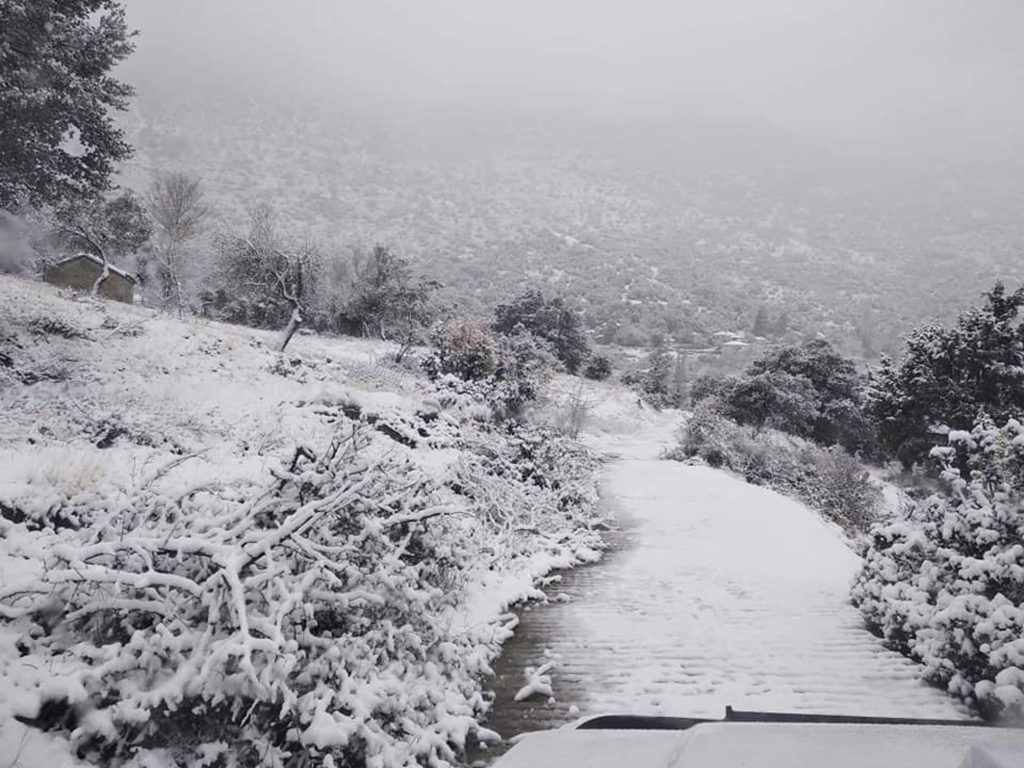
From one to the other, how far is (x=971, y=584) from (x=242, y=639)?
5.60 meters

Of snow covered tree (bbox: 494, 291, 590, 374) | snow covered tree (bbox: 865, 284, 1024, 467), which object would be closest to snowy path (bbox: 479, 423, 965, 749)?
snow covered tree (bbox: 865, 284, 1024, 467)

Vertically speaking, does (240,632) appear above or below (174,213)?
below

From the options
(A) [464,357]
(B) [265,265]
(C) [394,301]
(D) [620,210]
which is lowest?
(A) [464,357]

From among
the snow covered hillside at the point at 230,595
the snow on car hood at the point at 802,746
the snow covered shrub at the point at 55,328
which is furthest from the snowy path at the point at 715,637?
the snow covered shrub at the point at 55,328

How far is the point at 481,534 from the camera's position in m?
7.37

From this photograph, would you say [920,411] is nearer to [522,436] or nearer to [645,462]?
[645,462]

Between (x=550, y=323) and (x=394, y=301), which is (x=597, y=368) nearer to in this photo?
(x=550, y=323)

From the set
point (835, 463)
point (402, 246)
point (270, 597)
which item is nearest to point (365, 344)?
point (835, 463)

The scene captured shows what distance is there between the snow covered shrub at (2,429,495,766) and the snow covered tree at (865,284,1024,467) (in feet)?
63.0

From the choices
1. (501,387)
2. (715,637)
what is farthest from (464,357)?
(715,637)

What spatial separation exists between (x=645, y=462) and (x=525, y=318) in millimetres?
17825

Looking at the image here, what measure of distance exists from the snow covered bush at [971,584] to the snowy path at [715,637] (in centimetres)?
28

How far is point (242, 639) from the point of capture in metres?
2.78

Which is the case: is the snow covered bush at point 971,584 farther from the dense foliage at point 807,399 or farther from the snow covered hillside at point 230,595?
the dense foliage at point 807,399
